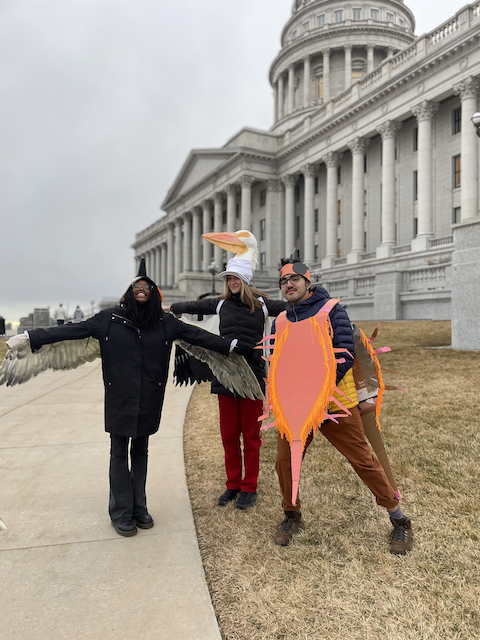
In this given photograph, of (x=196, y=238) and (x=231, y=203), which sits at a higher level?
(x=231, y=203)

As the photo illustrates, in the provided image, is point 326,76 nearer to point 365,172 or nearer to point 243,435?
point 365,172

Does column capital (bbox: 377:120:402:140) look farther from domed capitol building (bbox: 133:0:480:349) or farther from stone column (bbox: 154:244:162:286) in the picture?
stone column (bbox: 154:244:162:286)

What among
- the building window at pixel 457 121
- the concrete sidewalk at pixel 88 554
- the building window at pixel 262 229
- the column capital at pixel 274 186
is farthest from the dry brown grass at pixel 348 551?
the building window at pixel 262 229

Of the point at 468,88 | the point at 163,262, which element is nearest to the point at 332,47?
the point at 468,88

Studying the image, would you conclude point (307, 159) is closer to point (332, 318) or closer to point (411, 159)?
point (411, 159)

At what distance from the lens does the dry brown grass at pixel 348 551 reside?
252 centimetres

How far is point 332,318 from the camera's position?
3.27 meters

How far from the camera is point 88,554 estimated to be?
10.8ft

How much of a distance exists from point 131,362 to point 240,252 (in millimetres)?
1593

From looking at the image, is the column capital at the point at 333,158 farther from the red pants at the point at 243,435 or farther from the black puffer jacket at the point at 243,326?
the red pants at the point at 243,435

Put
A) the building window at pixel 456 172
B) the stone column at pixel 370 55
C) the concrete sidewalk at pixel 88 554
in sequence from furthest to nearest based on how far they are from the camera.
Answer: the stone column at pixel 370 55 < the building window at pixel 456 172 < the concrete sidewalk at pixel 88 554

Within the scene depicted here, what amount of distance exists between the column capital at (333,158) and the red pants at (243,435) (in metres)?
41.1

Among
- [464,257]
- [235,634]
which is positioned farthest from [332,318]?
[464,257]

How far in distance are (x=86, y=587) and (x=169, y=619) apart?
0.66 metres
